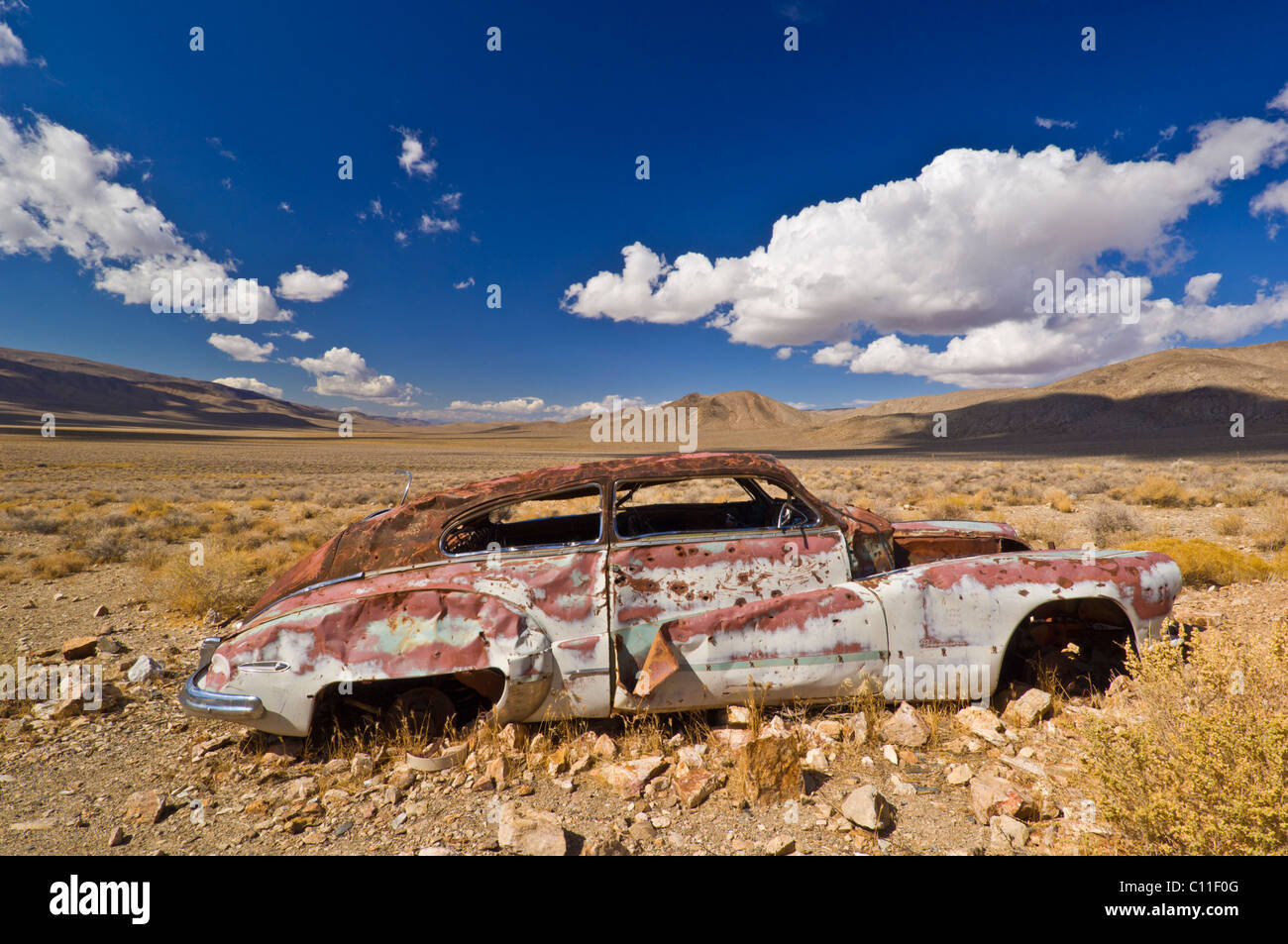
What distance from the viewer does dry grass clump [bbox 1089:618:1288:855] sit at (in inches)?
73.9

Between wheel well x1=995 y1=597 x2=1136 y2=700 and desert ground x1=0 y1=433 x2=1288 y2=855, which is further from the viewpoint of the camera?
wheel well x1=995 y1=597 x2=1136 y2=700

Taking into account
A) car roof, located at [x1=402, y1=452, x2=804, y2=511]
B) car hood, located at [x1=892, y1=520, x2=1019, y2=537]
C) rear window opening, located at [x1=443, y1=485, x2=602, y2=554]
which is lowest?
car hood, located at [x1=892, y1=520, x2=1019, y2=537]

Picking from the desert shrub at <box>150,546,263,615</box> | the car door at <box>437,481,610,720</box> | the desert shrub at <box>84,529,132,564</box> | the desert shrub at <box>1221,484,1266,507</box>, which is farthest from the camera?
the desert shrub at <box>1221,484,1266,507</box>

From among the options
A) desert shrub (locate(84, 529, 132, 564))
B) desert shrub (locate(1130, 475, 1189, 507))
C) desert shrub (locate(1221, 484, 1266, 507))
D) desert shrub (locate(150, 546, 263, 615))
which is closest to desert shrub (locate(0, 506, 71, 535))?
desert shrub (locate(84, 529, 132, 564))

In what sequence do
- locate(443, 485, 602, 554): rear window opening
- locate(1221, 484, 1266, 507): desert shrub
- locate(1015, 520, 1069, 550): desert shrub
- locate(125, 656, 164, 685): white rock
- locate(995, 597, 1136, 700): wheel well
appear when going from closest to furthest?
1. locate(995, 597, 1136, 700): wheel well
2. locate(443, 485, 602, 554): rear window opening
3. locate(125, 656, 164, 685): white rock
4. locate(1015, 520, 1069, 550): desert shrub
5. locate(1221, 484, 1266, 507): desert shrub

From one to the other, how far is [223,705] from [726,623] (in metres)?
2.79

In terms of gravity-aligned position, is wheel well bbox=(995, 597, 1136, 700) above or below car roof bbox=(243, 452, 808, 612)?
below

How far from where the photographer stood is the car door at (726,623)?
9.89ft

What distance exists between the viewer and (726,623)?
305 cm

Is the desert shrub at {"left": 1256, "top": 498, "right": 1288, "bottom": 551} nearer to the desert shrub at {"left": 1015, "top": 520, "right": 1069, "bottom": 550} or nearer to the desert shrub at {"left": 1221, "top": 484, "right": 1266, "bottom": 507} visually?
the desert shrub at {"left": 1015, "top": 520, "right": 1069, "bottom": 550}

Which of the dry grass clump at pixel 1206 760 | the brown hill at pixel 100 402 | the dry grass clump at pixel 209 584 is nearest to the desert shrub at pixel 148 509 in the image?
the dry grass clump at pixel 209 584

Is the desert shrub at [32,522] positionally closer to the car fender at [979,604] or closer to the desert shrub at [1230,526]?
the car fender at [979,604]
